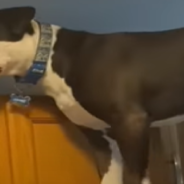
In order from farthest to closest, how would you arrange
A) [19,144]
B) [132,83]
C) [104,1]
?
[104,1] < [19,144] < [132,83]

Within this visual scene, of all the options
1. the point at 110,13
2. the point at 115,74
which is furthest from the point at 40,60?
the point at 110,13

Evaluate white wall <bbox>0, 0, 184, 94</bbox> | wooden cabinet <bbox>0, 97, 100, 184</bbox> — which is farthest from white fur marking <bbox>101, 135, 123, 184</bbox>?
white wall <bbox>0, 0, 184, 94</bbox>

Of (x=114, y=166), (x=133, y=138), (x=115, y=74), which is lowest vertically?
(x=114, y=166)

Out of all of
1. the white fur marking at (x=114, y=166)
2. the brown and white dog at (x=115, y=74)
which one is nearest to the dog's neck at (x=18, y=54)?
the brown and white dog at (x=115, y=74)

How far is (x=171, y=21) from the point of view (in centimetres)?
178

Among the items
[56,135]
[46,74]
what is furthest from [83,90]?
[56,135]

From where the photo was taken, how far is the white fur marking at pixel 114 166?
143cm

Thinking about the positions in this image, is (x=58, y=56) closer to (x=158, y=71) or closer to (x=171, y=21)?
(x=158, y=71)

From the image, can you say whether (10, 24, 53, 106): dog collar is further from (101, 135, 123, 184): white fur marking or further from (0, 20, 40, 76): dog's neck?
(101, 135, 123, 184): white fur marking

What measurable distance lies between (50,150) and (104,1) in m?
0.48

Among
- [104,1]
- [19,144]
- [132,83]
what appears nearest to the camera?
[132,83]

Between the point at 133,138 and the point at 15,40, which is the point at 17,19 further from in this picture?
the point at 133,138

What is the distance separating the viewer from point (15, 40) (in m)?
1.32

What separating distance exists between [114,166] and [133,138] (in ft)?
0.63
